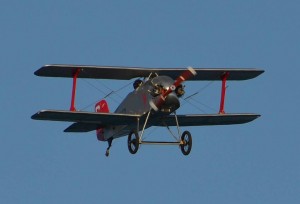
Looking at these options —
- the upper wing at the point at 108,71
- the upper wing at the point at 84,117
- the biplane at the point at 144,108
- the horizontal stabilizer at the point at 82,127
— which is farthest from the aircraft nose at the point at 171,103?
the horizontal stabilizer at the point at 82,127

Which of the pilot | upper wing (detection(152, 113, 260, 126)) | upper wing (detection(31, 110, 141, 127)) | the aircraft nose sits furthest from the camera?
upper wing (detection(152, 113, 260, 126))

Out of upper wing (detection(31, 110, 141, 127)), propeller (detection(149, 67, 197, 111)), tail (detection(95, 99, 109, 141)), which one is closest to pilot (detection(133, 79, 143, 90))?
upper wing (detection(31, 110, 141, 127))

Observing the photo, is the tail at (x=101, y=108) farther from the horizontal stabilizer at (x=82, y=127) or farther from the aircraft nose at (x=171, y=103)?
the aircraft nose at (x=171, y=103)

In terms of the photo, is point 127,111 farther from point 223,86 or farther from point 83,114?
point 223,86

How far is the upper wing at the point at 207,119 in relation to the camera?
3311cm

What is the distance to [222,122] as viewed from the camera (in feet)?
114

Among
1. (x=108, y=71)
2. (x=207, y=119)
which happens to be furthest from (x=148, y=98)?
(x=207, y=119)

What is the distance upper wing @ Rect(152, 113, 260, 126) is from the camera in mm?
33112

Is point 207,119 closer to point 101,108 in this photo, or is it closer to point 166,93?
point 166,93

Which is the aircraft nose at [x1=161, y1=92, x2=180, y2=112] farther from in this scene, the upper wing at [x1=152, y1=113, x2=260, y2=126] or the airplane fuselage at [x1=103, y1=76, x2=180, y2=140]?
the upper wing at [x1=152, y1=113, x2=260, y2=126]

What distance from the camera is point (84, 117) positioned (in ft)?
105

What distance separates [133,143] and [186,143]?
164cm

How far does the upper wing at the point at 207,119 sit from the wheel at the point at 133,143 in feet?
4.56

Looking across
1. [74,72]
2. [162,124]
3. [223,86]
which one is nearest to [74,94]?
[74,72]
